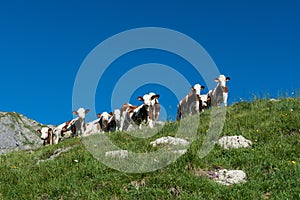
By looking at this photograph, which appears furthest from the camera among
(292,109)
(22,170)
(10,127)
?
(10,127)

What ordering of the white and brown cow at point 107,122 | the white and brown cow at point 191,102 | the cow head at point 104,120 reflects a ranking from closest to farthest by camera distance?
the white and brown cow at point 191,102 < the white and brown cow at point 107,122 < the cow head at point 104,120

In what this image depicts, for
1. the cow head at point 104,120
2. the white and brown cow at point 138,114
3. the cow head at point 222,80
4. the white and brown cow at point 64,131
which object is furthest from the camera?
the white and brown cow at point 64,131

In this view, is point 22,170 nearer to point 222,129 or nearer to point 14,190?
point 14,190

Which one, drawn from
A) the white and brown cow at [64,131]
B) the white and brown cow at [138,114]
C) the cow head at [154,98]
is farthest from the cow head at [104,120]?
the cow head at [154,98]

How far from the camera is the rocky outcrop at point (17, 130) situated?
84562 millimetres

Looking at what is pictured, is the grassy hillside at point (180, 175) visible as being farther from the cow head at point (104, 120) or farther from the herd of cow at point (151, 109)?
the cow head at point (104, 120)

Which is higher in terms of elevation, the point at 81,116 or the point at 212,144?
the point at 81,116

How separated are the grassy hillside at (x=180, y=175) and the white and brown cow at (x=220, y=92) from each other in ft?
42.7

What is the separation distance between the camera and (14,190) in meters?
10.4

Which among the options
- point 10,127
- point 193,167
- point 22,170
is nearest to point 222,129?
point 193,167

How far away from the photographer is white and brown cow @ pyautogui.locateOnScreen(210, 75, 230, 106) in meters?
27.3

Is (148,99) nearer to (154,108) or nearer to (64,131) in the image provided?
(154,108)

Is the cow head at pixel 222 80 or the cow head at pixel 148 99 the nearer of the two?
the cow head at pixel 148 99

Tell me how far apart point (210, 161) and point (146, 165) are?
170 centimetres
